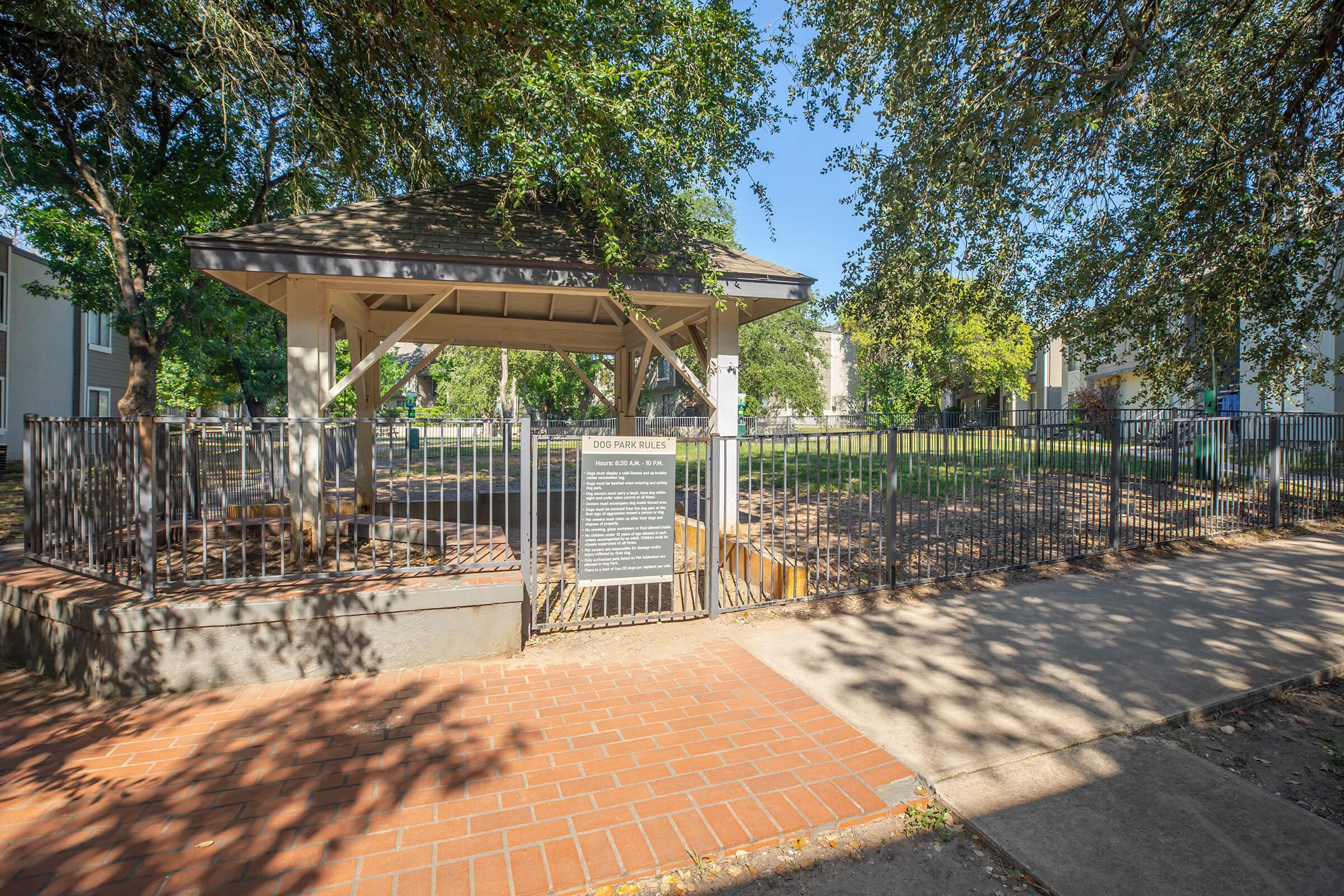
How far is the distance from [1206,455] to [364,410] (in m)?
13.7

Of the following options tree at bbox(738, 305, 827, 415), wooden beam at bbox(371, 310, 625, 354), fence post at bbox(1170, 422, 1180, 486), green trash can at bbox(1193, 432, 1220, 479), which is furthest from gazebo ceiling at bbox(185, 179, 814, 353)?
tree at bbox(738, 305, 827, 415)

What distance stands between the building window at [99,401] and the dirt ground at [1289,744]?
3341cm

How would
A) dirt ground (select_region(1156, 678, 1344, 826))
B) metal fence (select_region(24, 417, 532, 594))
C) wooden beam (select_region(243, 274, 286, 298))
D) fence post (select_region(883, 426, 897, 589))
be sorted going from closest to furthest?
dirt ground (select_region(1156, 678, 1344, 826)) < metal fence (select_region(24, 417, 532, 594)) < fence post (select_region(883, 426, 897, 589)) < wooden beam (select_region(243, 274, 286, 298))

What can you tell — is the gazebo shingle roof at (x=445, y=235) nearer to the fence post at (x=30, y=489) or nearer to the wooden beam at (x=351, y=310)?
the wooden beam at (x=351, y=310)

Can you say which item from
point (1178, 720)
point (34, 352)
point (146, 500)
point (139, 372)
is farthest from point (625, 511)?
point (34, 352)

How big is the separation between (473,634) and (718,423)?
3.99 meters

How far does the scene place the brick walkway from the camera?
2.76 metres

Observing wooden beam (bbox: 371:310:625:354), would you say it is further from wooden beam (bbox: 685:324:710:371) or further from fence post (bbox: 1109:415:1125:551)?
fence post (bbox: 1109:415:1125:551)

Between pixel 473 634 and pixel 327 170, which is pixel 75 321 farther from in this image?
pixel 473 634

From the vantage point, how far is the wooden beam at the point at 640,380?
10.5 meters

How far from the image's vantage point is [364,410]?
34.0 feet

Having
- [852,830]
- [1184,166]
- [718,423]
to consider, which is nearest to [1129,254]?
[1184,166]

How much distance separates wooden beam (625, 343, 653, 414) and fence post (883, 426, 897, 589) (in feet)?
15.4

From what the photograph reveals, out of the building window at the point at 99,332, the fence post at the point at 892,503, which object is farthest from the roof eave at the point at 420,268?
the building window at the point at 99,332
